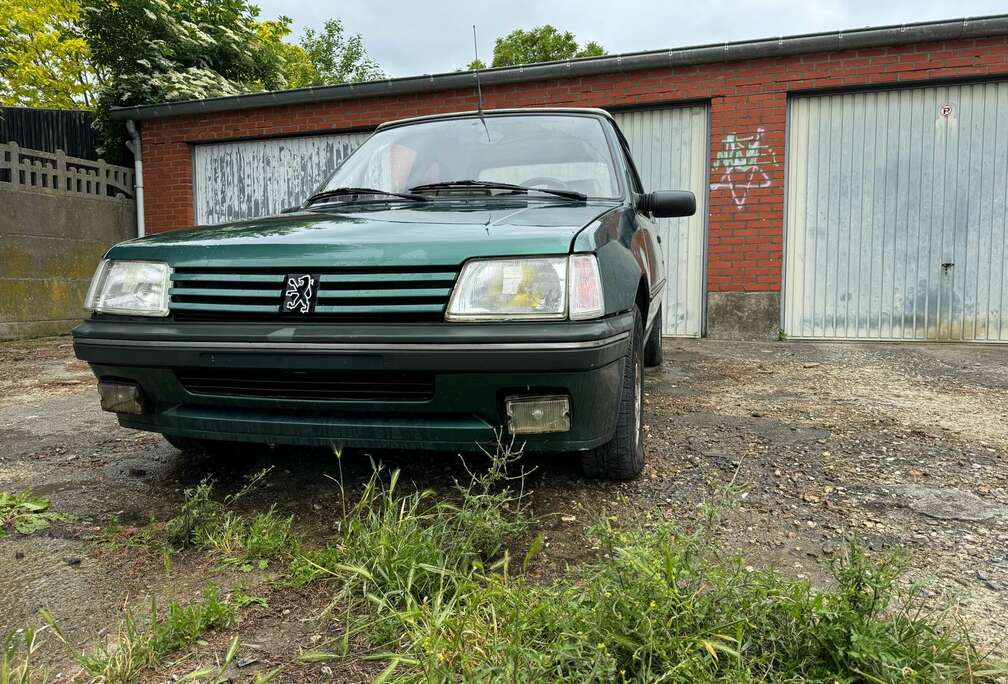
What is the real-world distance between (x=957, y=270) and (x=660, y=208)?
539cm

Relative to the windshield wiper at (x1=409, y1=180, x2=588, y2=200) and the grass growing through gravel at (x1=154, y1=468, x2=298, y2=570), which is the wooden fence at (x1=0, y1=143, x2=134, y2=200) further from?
the grass growing through gravel at (x1=154, y1=468, x2=298, y2=570)

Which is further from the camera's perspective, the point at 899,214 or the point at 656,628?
the point at 899,214

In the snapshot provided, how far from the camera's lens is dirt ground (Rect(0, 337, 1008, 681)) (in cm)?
175

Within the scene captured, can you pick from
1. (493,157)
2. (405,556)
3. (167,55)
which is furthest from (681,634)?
(167,55)

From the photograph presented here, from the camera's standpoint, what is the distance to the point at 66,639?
1.61 metres

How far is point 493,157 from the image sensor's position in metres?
3.15

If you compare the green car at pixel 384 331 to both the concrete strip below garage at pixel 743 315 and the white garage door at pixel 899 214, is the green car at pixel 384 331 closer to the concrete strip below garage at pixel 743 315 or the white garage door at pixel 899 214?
the concrete strip below garage at pixel 743 315

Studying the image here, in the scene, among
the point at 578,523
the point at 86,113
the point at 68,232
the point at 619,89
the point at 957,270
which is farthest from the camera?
the point at 86,113

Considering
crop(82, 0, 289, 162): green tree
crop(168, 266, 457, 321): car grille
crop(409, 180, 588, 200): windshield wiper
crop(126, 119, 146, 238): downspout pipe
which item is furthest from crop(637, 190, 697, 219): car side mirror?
crop(82, 0, 289, 162): green tree

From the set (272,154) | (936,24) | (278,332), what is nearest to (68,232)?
(272,154)

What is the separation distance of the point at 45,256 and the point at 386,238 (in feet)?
24.8

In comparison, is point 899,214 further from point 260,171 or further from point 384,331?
point 260,171

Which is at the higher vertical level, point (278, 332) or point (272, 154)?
point (272, 154)

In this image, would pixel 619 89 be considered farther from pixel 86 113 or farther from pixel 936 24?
pixel 86 113
